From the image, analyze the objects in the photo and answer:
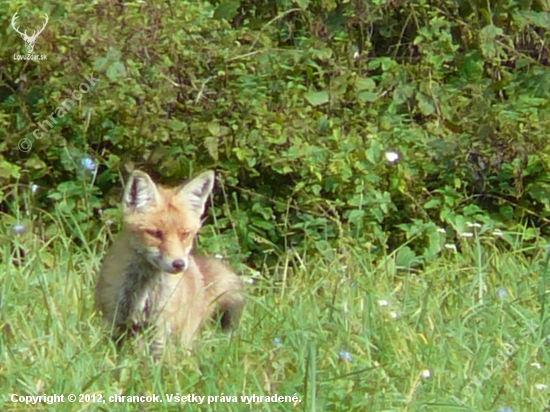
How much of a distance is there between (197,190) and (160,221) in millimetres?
288

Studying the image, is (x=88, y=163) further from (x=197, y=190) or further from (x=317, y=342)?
(x=317, y=342)

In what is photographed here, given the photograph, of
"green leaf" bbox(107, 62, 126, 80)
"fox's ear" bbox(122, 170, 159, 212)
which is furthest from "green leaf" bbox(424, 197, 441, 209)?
"fox's ear" bbox(122, 170, 159, 212)

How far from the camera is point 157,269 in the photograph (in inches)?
228

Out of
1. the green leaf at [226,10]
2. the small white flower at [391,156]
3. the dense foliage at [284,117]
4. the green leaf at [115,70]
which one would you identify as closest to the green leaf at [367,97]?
the dense foliage at [284,117]

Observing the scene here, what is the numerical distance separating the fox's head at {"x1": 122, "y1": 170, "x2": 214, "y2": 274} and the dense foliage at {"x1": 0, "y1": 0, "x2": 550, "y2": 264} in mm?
1097

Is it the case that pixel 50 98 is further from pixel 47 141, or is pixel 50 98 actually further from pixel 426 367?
Result: pixel 426 367

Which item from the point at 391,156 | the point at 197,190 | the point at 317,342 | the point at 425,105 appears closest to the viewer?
the point at 317,342

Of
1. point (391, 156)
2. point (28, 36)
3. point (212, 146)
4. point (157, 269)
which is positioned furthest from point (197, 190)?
point (28, 36)

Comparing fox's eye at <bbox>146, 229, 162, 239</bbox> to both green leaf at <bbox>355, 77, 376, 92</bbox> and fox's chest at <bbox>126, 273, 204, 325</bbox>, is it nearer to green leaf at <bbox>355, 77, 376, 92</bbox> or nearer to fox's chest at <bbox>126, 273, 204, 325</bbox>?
fox's chest at <bbox>126, 273, 204, 325</bbox>

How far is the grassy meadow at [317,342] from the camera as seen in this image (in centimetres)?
473

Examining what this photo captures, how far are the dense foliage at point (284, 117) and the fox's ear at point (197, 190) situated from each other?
998 mm

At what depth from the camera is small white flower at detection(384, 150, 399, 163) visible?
714cm

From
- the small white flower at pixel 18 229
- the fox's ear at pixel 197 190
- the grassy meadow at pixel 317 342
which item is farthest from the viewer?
the small white flower at pixel 18 229

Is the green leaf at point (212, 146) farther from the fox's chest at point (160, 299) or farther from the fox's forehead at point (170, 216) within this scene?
the fox's chest at point (160, 299)
